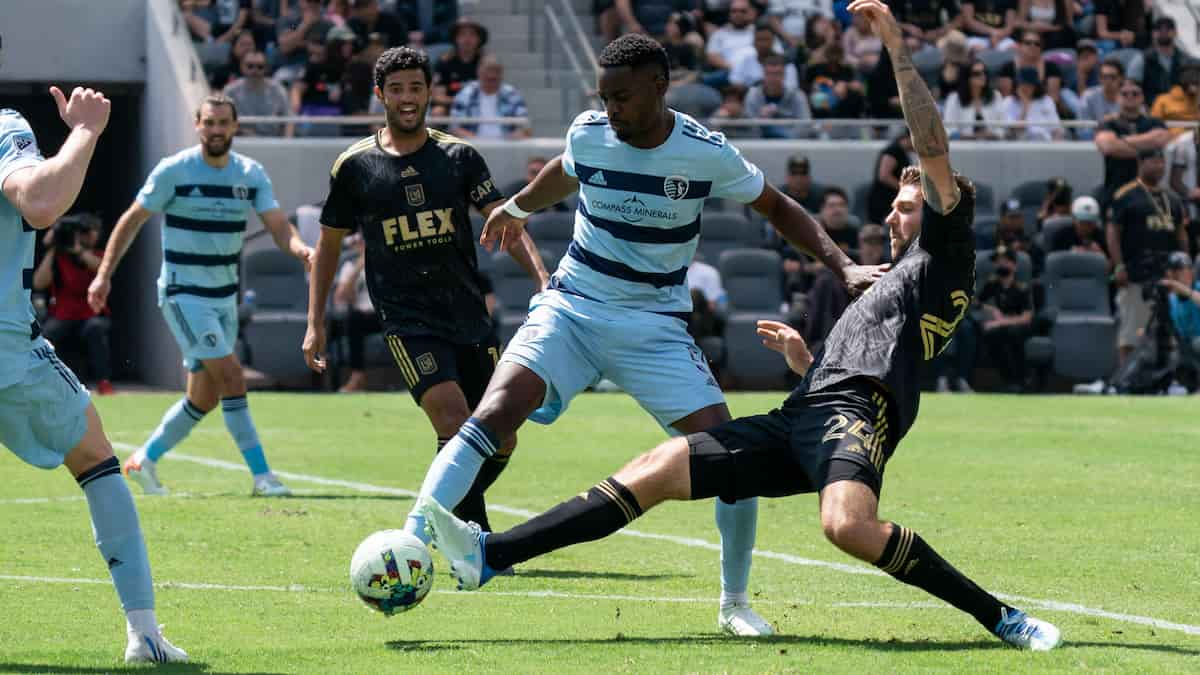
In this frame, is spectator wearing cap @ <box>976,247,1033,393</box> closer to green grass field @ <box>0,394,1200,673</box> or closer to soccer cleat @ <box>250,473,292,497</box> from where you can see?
green grass field @ <box>0,394,1200,673</box>

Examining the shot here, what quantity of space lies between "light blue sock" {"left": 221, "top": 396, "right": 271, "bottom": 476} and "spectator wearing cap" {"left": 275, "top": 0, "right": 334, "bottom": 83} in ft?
43.4

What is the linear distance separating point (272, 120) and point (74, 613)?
16690 millimetres

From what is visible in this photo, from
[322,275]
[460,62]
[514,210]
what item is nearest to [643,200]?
[514,210]

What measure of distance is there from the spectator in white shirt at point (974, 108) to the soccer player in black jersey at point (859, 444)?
18.8 meters

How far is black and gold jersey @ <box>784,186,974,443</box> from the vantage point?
7.21m

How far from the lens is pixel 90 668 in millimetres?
6484

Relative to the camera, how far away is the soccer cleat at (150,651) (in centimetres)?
655

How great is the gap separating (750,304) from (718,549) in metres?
13.5

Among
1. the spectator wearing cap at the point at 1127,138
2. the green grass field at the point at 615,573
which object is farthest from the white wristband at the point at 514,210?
the spectator wearing cap at the point at 1127,138

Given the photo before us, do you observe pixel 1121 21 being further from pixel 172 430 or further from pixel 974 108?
pixel 172 430

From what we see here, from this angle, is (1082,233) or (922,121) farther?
(1082,233)

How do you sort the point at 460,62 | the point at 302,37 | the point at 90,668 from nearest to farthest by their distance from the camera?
1. the point at 90,668
2. the point at 460,62
3. the point at 302,37

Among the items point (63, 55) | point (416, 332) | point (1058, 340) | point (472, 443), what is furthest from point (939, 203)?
point (63, 55)

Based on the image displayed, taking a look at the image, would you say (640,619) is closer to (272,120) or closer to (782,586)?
(782,586)
